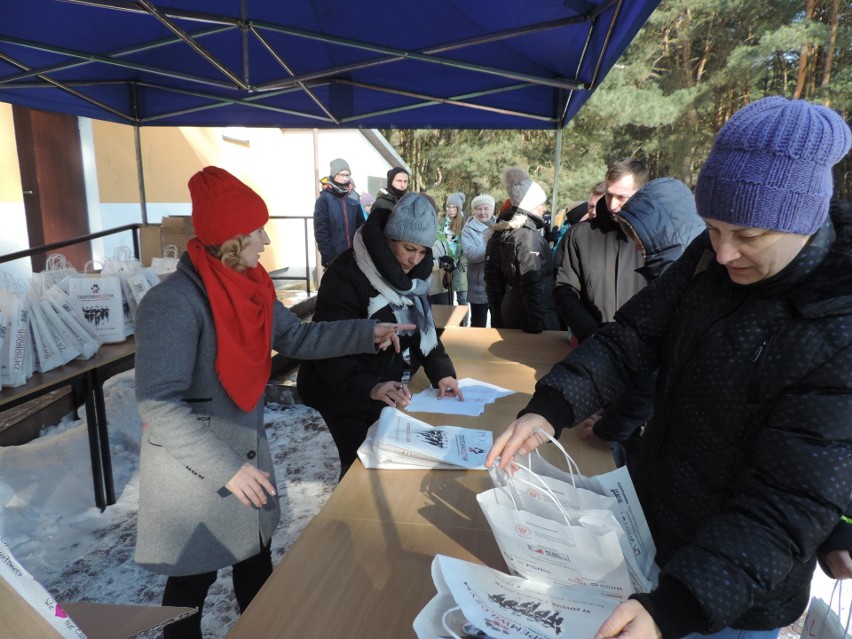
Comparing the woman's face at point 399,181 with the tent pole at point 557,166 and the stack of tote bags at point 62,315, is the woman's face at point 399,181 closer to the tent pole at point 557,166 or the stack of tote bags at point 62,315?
the tent pole at point 557,166

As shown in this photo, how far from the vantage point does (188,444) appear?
1396 mm

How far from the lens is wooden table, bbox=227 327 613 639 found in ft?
3.34

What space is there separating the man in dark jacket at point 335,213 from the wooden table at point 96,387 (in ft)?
10.6

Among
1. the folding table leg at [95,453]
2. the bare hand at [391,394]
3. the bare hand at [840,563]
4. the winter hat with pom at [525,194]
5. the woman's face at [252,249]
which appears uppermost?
the winter hat with pom at [525,194]

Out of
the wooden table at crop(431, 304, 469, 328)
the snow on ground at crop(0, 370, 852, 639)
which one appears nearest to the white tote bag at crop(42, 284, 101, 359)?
the snow on ground at crop(0, 370, 852, 639)

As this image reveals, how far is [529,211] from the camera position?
3.67 m

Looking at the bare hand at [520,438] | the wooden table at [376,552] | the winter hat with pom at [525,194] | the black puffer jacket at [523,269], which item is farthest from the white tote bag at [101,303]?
the bare hand at [520,438]

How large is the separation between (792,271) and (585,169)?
18.0 meters

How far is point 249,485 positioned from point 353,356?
0.71 m

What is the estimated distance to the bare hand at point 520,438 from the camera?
105 centimetres

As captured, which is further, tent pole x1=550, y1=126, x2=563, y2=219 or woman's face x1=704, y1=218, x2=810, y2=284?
tent pole x1=550, y1=126, x2=563, y2=219

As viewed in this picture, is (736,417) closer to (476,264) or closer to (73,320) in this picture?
(73,320)

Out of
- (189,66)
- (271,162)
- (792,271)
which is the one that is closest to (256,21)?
(189,66)

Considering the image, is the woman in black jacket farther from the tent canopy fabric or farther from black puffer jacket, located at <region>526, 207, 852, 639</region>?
black puffer jacket, located at <region>526, 207, 852, 639</region>
